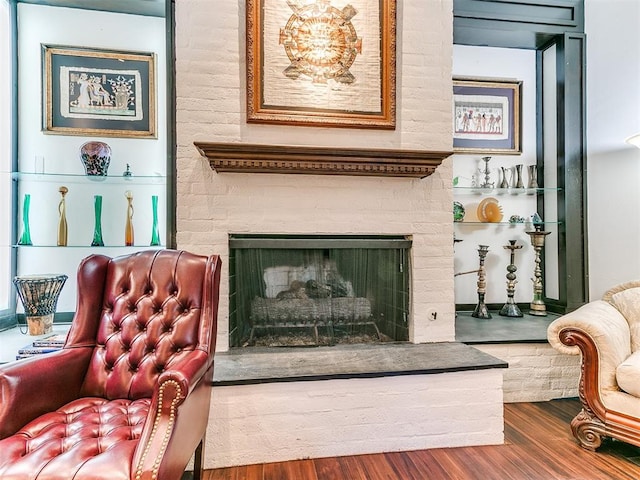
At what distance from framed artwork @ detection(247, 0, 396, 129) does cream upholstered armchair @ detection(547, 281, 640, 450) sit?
154cm

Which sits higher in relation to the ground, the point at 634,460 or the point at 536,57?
the point at 536,57

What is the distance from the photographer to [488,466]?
177 cm

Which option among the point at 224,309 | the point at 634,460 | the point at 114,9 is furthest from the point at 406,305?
the point at 114,9

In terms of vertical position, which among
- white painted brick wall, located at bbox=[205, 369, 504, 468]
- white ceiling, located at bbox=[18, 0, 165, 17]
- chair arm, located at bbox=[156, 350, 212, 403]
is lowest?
white painted brick wall, located at bbox=[205, 369, 504, 468]

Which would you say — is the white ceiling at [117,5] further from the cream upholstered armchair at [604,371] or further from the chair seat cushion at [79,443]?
the cream upholstered armchair at [604,371]

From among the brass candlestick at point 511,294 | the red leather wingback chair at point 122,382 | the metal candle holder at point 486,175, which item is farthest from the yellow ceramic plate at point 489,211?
the red leather wingback chair at point 122,382

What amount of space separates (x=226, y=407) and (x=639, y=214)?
3.07 m

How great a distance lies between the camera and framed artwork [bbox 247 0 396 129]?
2223mm

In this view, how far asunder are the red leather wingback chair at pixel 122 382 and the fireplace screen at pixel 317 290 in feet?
2.14

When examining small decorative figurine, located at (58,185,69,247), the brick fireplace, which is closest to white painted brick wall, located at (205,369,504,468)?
the brick fireplace

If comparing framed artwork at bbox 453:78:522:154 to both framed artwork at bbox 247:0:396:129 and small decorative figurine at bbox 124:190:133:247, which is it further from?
small decorative figurine at bbox 124:190:133:247

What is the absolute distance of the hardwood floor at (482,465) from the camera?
170cm

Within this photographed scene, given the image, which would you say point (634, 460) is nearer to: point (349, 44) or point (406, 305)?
point (406, 305)

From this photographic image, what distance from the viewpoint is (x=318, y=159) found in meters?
2.09
